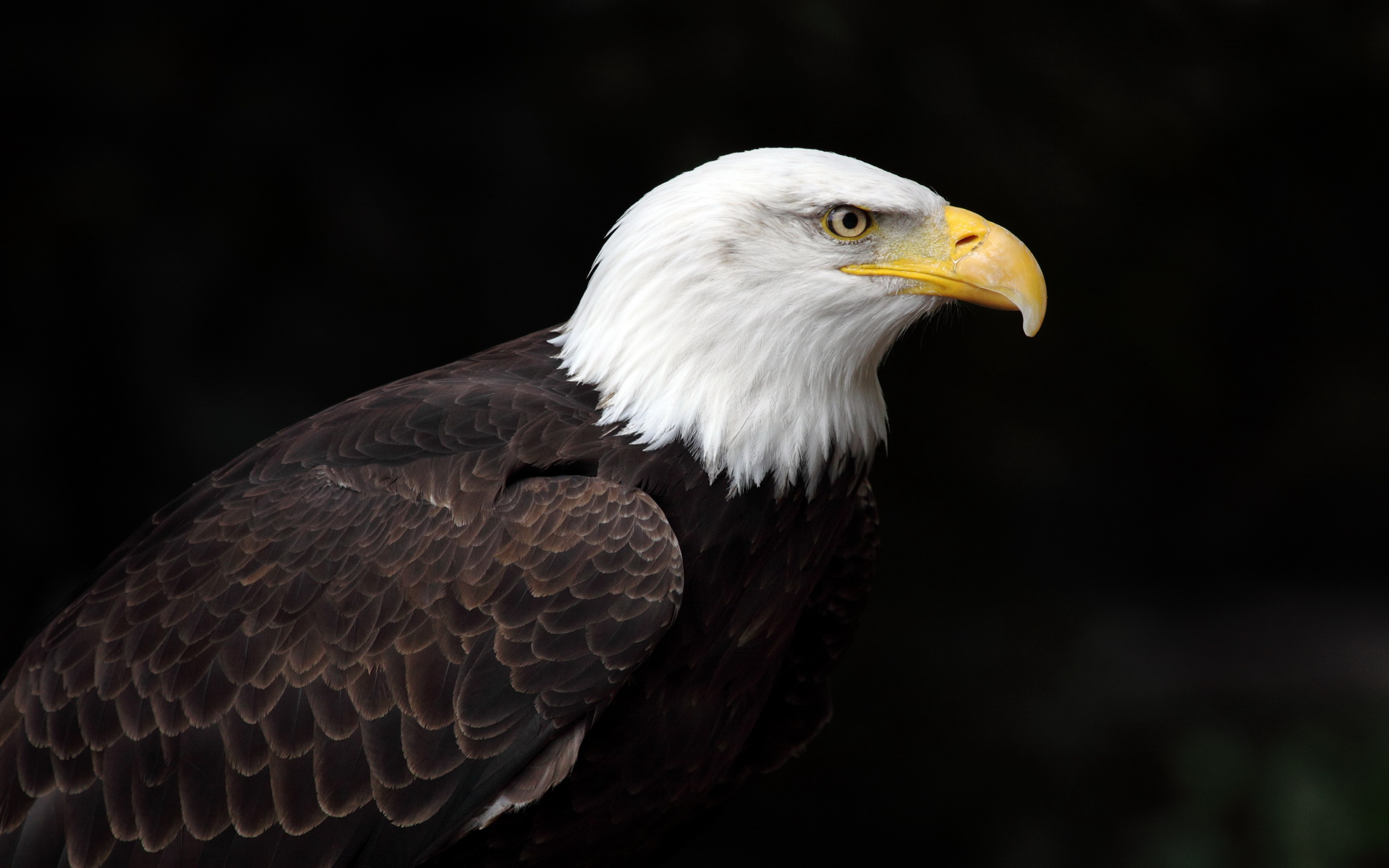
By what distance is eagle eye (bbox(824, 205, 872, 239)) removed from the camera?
215 cm

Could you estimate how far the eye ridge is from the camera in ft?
7.04

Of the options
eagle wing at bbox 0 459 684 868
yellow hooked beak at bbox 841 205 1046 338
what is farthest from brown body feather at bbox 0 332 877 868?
yellow hooked beak at bbox 841 205 1046 338

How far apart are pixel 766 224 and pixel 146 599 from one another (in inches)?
51.8

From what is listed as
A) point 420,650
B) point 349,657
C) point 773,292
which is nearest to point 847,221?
point 773,292

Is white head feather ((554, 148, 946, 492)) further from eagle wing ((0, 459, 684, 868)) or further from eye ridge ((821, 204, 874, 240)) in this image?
eagle wing ((0, 459, 684, 868))

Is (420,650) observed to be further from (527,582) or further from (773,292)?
(773,292)

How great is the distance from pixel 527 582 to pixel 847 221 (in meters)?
0.84

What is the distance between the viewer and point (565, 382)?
234 cm

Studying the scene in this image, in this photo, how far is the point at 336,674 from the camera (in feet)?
6.82

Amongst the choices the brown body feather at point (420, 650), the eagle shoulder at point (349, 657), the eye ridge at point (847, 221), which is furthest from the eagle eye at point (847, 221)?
the eagle shoulder at point (349, 657)

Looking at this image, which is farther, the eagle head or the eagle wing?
the eagle head

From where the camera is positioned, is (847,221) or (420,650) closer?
(420,650)

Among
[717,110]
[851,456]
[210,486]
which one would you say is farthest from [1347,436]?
[210,486]

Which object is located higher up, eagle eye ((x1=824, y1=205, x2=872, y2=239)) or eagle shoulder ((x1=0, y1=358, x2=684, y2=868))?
eagle eye ((x1=824, y1=205, x2=872, y2=239))
